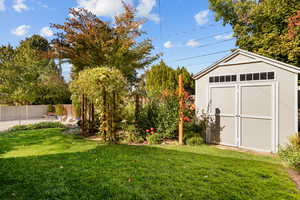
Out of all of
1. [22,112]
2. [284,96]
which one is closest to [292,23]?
[284,96]

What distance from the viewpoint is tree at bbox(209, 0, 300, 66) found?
306 inches

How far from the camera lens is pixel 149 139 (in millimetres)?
5680

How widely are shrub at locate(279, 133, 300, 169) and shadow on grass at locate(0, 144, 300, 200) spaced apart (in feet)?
0.92

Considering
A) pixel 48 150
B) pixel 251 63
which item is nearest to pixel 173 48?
pixel 251 63

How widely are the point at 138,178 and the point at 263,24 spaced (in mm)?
10221

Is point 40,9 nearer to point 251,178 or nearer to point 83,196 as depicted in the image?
point 83,196

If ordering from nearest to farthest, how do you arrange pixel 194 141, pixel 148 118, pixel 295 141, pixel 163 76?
1. pixel 295 141
2. pixel 194 141
3. pixel 148 118
4. pixel 163 76

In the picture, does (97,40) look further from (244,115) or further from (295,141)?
(295,141)

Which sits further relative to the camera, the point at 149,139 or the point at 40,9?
the point at 40,9

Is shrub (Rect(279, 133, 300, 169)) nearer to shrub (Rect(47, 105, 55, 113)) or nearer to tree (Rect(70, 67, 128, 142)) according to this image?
tree (Rect(70, 67, 128, 142))

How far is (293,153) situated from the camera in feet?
12.5

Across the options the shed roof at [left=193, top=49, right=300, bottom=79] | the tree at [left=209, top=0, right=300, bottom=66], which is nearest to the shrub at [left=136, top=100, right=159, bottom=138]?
the shed roof at [left=193, top=49, right=300, bottom=79]

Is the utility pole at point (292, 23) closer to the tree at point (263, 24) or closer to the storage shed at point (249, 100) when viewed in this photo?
the tree at point (263, 24)

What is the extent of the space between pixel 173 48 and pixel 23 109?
14914 millimetres
